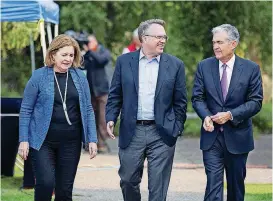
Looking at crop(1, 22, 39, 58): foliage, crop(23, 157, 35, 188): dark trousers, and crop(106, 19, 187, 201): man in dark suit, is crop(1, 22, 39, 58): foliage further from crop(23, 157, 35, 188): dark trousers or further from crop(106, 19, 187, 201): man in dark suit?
crop(106, 19, 187, 201): man in dark suit

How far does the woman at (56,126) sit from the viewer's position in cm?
796

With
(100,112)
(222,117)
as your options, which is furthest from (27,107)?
(100,112)

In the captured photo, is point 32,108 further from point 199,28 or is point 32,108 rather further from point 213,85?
point 199,28

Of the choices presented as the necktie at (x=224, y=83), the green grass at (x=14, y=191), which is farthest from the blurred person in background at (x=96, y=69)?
the necktie at (x=224, y=83)

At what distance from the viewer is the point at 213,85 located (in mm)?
8344

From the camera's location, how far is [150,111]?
8.05 metres

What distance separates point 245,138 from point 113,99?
131 centimetres

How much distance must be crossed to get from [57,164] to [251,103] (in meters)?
1.90

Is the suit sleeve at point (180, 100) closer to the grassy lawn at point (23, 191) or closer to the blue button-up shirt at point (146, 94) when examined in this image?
the blue button-up shirt at point (146, 94)

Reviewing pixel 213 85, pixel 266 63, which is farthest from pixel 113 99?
pixel 266 63

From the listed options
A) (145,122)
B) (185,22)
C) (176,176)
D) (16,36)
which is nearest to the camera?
(145,122)

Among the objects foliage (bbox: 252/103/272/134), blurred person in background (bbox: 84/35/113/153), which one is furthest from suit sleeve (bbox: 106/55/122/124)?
foliage (bbox: 252/103/272/134)

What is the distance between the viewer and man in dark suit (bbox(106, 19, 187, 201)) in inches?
316

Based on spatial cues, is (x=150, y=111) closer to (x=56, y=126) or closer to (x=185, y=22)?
(x=56, y=126)
